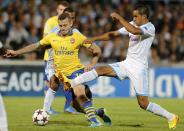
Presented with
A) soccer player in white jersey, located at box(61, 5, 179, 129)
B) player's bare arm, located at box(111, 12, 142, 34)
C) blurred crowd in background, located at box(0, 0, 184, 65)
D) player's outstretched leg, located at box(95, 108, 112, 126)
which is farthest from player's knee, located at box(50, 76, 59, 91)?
blurred crowd in background, located at box(0, 0, 184, 65)

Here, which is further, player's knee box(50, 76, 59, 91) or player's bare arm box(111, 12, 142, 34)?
player's knee box(50, 76, 59, 91)

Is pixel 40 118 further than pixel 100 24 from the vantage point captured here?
No

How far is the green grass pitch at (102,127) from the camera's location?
1147 centimetres

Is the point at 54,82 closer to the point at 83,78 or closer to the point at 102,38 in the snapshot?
the point at 83,78

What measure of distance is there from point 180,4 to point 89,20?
15.1 ft

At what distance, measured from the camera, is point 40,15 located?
75.2 feet

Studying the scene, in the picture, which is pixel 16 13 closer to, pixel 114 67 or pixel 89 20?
pixel 89 20

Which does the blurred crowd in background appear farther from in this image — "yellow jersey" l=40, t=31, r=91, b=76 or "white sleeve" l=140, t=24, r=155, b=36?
"white sleeve" l=140, t=24, r=155, b=36

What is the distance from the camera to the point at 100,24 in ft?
79.3

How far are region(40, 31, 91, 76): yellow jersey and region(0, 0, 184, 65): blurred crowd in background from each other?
922 cm

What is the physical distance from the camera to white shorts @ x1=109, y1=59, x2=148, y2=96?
462 inches

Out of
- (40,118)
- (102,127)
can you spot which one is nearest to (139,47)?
(102,127)

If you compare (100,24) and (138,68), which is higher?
(100,24)

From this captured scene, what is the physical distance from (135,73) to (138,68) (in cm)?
10
